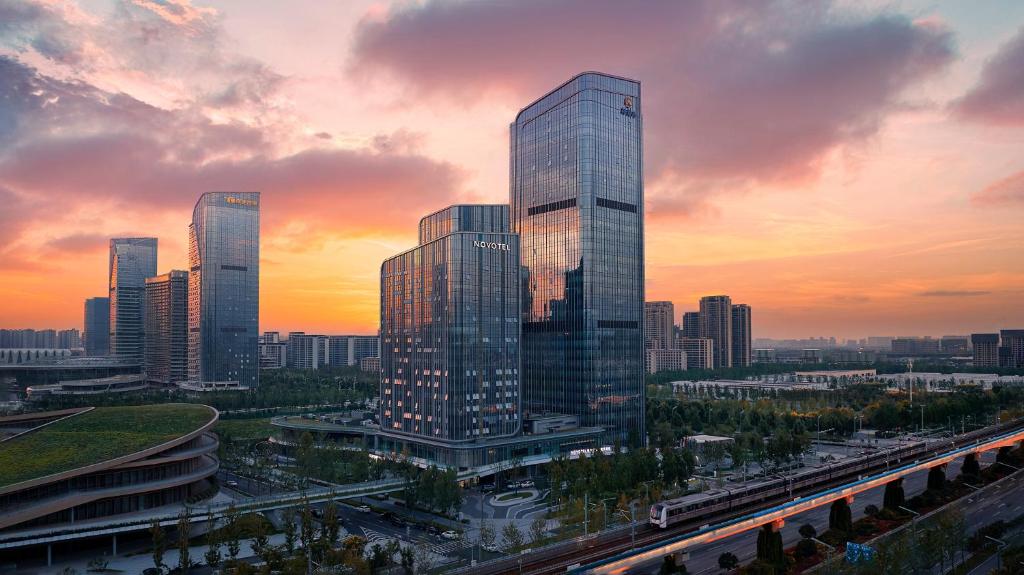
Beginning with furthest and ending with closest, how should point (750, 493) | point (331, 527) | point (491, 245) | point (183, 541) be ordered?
point (491, 245) < point (750, 493) < point (331, 527) < point (183, 541)

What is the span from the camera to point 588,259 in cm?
13225

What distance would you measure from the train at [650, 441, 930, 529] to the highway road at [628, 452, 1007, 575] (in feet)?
12.7

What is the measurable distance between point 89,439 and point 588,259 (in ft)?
274

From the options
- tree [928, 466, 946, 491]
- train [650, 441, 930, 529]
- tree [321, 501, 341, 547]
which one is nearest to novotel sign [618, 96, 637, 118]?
train [650, 441, 930, 529]

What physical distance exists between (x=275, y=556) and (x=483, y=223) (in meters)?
87.9

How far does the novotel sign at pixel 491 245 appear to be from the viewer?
116 meters

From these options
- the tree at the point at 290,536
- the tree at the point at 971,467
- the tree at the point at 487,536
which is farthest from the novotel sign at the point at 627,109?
the tree at the point at 290,536

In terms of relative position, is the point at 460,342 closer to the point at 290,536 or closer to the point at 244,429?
the point at 290,536

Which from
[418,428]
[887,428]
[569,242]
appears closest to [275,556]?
[418,428]

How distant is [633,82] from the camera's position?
13862cm

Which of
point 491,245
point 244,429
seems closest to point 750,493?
point 491,245

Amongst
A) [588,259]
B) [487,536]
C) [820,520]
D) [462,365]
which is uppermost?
[588,259]

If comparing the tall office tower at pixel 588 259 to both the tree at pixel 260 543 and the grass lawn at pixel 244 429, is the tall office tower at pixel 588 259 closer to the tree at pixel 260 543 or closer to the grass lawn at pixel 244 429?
the grass lawn at pixel 244 429

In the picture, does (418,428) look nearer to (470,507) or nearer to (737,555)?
(470,507)
